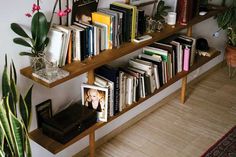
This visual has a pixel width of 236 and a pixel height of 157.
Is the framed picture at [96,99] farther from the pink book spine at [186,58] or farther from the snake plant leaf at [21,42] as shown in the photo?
the pink book spine at [186,58]

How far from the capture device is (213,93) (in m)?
3.53

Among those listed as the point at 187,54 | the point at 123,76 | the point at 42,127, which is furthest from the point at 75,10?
the point at 187,54

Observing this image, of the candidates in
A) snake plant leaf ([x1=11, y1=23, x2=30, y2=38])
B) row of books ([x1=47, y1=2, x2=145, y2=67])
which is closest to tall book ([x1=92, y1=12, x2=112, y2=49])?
row of books ([x1=47, y1=2, x2=145, y2=67])

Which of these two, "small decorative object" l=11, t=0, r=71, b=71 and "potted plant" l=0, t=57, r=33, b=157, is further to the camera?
"small decorative object" l=11, t=0, r=71, b=71

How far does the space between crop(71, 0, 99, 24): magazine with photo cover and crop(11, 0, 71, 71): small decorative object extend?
0.18 meters

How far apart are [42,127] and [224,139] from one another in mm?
1517

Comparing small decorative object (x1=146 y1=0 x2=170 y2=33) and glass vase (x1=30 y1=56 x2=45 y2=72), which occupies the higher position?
small decorative object (x1=146 y1=0 x2=170 y2=33)

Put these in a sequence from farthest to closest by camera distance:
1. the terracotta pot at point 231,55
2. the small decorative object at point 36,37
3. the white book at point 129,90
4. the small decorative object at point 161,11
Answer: the terracotta pot at point 231,55, the small decorative object at point 161,11, the white book at point 129,90, the small decorative object at point 36,37

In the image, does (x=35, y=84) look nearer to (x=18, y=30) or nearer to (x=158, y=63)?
(x=18, y=30)

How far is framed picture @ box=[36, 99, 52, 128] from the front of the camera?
6.97 feet

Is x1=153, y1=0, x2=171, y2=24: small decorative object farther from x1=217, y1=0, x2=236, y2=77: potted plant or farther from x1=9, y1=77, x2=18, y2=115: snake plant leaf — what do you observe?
x1=9, y1=77, x2=18, y2=115: snake plant leaf

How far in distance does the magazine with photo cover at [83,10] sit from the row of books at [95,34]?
20 millimetres

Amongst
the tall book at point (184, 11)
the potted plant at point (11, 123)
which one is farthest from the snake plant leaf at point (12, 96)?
the tall book at point (184, 11)

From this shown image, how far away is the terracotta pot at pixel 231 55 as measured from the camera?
3.73 m
